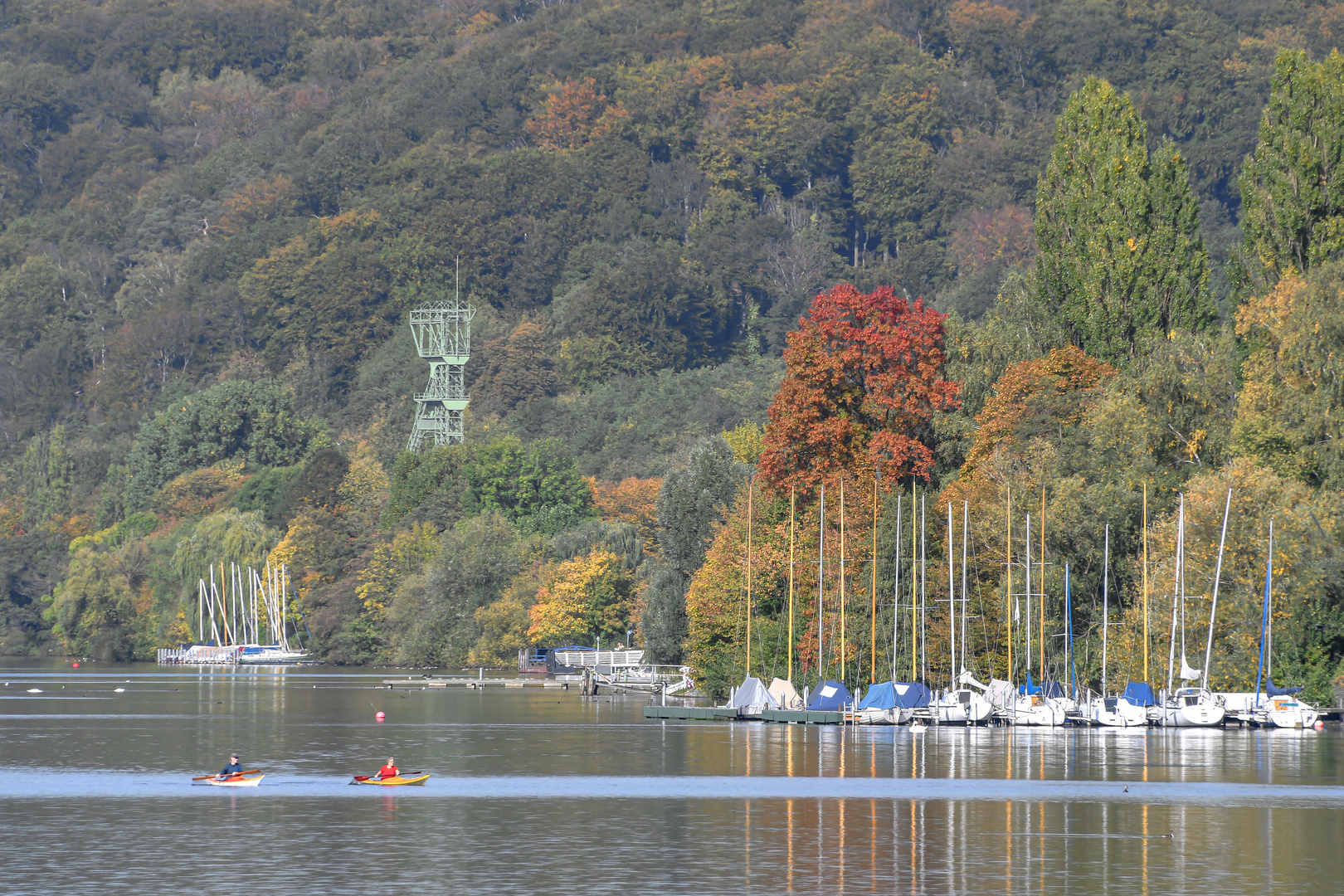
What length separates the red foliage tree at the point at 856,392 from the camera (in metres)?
92.8

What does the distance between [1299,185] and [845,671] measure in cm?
3135

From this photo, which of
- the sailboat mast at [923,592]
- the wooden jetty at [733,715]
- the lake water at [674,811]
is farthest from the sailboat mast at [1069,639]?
the wooden jetty at [733,715]

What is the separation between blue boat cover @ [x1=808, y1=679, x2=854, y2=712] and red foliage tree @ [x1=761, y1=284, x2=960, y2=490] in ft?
37.0

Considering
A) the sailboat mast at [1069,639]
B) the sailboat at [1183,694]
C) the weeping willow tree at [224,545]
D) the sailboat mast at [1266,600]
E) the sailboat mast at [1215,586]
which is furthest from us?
the weeping willow tree at [224,545]

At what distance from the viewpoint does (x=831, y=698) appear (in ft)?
285

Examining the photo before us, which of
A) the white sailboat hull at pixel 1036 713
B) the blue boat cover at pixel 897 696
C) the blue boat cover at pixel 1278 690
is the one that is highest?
the blue boat cover at pixel 1278 690

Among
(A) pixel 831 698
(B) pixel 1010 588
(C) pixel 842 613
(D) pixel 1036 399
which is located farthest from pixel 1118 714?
(D) pixel 1036 399

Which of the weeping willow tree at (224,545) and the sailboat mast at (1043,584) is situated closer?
the sailboat mast at (1043,584)

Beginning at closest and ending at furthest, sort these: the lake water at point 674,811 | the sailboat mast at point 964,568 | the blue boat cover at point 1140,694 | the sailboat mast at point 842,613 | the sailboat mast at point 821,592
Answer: the lake water at point 674,811, the blue boat cover at point 1140,694, the sailboat mast at point 964,568, the sailboat mast at point 842,613, the sailboat mast at point 821,592

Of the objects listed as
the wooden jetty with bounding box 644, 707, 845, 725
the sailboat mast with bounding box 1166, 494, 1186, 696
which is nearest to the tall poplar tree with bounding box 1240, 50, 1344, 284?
the sailboat mast with bounding box 1166, 494, 1186, 696

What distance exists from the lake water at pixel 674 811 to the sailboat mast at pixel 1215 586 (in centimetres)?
332

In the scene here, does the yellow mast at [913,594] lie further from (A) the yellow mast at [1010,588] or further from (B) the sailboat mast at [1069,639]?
(B) the sailboat mast at [1069,639]

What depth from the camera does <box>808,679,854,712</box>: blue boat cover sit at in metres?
86.6

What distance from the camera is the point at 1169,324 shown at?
303 feet
